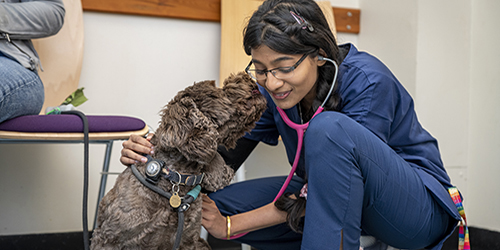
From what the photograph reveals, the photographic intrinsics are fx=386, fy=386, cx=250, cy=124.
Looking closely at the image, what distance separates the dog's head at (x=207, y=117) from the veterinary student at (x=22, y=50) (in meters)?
0.61

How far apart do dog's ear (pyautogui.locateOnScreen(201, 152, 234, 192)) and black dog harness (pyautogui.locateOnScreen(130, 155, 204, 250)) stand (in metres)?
0.06

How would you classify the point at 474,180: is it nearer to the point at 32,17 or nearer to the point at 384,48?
the point at 384,48

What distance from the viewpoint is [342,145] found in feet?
3.22

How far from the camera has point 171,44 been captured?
7.17 ft

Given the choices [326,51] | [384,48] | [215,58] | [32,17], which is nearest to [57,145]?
[32,17]

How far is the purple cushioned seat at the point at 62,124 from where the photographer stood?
1.31 metres

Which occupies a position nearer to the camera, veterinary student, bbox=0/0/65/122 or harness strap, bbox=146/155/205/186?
harness strap, bbox=146/155/205/186

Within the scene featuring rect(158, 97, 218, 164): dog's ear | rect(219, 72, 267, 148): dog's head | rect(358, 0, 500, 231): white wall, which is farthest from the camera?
rect(358, 0, 500, 231): white wall

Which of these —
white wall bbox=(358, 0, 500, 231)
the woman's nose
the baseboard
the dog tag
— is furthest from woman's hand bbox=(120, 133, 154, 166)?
white wall bbox=(358, 0, 500, 231)

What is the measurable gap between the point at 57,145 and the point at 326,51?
5.08 ft

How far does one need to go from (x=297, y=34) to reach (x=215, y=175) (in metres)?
0.45

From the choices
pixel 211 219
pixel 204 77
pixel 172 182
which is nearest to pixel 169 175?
pixel 172 182

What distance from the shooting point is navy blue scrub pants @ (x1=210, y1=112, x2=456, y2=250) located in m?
0.99

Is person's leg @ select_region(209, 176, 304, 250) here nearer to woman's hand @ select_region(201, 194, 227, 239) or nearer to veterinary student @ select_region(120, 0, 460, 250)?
veterinary student @ select_region(120, 0, 460, 250)
